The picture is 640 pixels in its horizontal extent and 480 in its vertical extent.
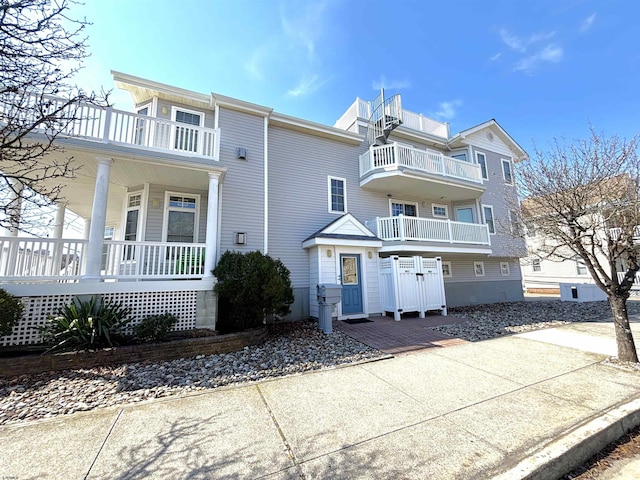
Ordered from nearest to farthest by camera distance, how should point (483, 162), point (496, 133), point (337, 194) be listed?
point (337, 194) < point (483, 162) < point (496, 133)

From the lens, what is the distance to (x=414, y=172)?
1109 cm

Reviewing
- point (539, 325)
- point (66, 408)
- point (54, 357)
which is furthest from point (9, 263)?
point (539, 325)

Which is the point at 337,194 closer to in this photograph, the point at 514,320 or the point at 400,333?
the point at 400,333

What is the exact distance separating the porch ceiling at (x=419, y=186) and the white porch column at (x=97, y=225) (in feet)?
29.3

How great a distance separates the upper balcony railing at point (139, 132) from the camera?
643cm

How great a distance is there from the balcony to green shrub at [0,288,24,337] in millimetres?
10820

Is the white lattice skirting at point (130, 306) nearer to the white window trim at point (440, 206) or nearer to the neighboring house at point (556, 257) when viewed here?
the neighboring house at point (556, 257)

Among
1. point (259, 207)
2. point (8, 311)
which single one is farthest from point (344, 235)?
point (8, 311)

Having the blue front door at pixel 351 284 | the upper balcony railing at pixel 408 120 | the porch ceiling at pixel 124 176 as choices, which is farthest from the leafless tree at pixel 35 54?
the upper balcony railing at pixel 408 120

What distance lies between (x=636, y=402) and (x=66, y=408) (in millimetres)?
7348

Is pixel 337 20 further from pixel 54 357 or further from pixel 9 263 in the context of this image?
pixel 54 357

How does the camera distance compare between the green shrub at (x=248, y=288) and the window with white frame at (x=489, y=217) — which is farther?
the window with white frame at (x=489, y=217)

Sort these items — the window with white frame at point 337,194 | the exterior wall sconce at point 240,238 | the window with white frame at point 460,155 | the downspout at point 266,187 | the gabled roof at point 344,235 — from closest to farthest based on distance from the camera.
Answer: the exterior wall sconce at point 240,238, the downspout at point 266,187, the gabled roof at point 344,235, the window with white frame at point 337,194, the window with white frame at point 460,155

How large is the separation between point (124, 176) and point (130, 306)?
4079 millimetres
